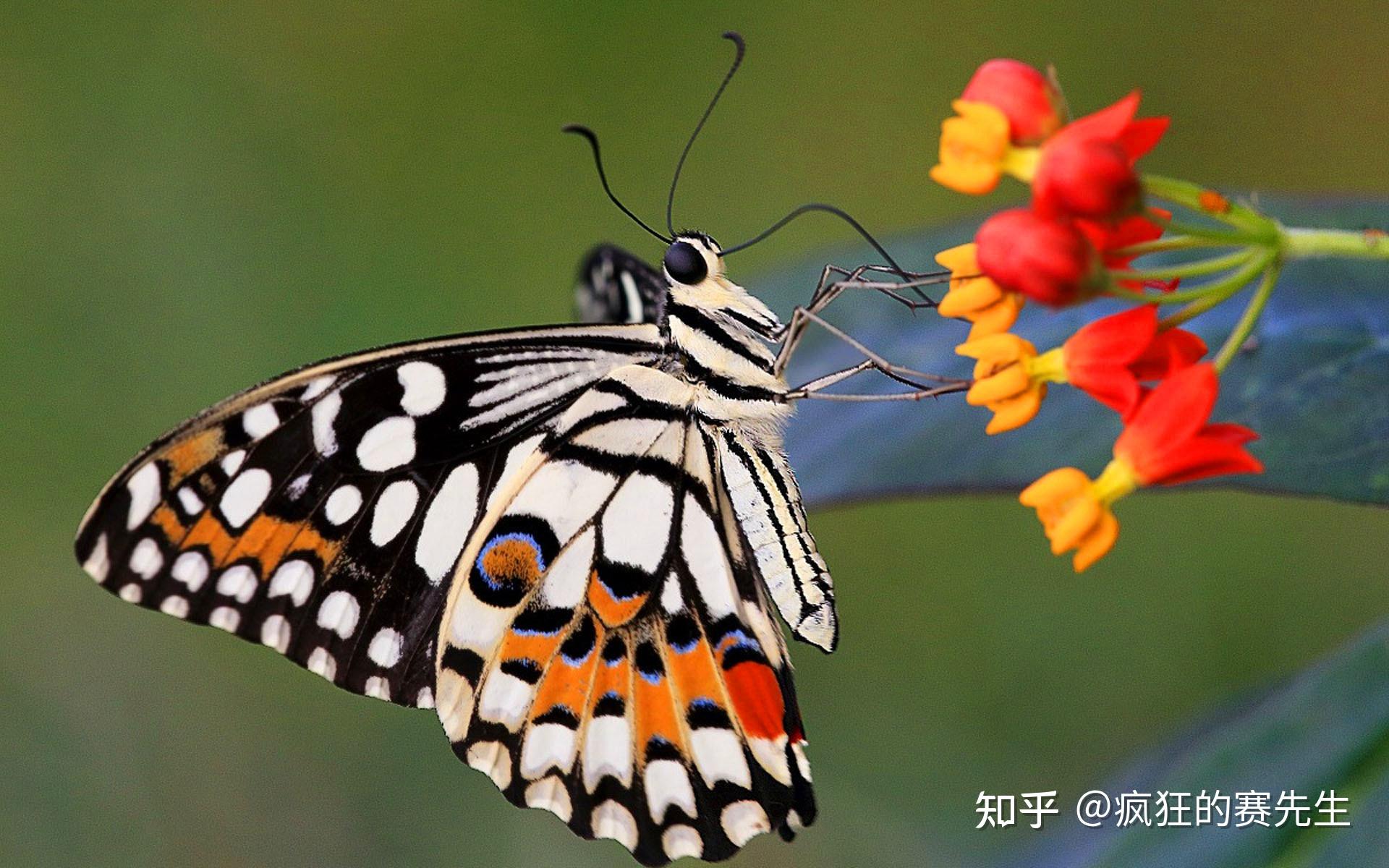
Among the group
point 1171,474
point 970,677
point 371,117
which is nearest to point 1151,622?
point 970,677

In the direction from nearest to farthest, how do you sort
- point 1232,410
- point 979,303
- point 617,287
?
point 979,303, point 1232,410, point 617,287

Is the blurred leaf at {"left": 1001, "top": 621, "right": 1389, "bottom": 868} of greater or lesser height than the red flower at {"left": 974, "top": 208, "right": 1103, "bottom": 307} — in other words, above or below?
below

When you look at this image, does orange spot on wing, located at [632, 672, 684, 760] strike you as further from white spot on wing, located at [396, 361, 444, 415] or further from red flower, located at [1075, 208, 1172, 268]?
red flower, located at [1075, 208, 1172, 268]

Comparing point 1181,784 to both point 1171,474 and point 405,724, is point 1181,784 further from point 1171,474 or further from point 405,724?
point 405,724

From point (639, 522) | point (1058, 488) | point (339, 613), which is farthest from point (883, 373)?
point (339, 613)

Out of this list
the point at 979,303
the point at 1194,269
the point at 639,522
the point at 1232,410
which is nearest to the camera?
the point at 1194,269

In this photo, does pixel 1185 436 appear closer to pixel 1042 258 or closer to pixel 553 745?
pixel 1042 258

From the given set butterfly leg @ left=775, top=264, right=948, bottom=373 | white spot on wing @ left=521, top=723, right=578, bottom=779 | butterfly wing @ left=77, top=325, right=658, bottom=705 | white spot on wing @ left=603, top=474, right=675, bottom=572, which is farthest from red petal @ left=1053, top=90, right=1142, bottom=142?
white spot on wing @ left=521, top=723, right=578, bottom=779
